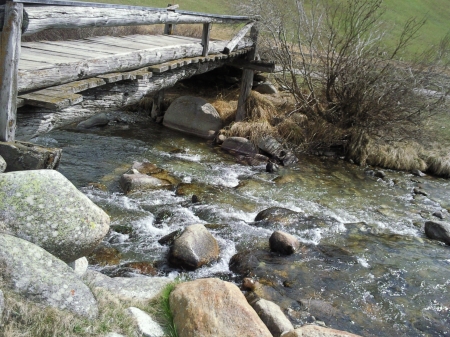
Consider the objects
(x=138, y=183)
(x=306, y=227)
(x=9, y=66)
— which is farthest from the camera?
(x=138, y=183)

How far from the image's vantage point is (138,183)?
846cm

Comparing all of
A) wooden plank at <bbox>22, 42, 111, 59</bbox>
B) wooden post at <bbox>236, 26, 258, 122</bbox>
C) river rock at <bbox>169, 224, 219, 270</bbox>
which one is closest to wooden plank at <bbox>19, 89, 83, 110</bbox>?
wooden plank at <bbox>22, 42, 111, 59</bbox>

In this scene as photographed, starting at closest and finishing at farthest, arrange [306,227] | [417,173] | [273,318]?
[273,318], [306,227], [417,173]

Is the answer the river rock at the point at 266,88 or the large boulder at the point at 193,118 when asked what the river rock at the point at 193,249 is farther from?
the river rock at the point at 266,88

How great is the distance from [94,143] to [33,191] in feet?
22.7

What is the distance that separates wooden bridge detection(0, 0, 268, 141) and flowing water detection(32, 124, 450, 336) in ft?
6.37

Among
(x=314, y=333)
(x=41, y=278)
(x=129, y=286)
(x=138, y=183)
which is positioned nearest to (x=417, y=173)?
(x=138, y=183)

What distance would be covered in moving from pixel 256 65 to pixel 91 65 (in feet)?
24.3

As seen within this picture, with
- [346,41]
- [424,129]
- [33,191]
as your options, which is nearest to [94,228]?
→ [33,191]

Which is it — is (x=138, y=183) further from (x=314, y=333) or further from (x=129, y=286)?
(x=314, y=333)

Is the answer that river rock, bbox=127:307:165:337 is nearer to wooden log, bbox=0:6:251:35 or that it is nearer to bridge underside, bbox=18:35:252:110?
bridge underside, bbox=18:35:252:110

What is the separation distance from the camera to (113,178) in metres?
8.88

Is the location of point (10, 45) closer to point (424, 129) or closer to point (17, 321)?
point (17, 321)

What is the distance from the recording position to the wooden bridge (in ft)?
15.2
